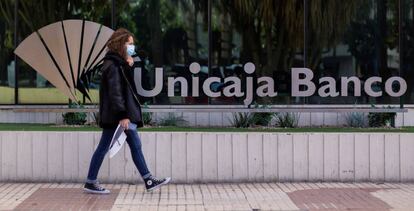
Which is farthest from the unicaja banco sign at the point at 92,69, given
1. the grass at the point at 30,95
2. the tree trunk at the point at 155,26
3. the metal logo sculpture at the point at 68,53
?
the grass at the point at 30,95

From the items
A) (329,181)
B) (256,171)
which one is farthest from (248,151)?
(329,181)

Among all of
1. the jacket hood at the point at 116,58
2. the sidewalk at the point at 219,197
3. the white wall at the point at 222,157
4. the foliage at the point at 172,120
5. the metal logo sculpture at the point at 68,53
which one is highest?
the metal logo sculpture at the point at 68,53

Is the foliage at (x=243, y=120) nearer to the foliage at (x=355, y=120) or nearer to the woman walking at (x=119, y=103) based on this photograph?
the foliage at (x=355, y=120)

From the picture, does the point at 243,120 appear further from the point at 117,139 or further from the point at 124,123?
the point at 124,123

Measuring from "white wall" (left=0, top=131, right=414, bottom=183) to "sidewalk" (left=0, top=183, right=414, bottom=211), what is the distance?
0.16 meters

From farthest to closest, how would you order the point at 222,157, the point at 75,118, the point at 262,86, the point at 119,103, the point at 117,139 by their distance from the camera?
the point at 262,86
the point at 75,118
the point at 222,157
the point at 117,139
the point at 119,103

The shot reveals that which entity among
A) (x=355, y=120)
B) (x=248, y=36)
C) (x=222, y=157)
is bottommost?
(x=222, y=157)

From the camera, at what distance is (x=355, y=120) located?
11.2 m

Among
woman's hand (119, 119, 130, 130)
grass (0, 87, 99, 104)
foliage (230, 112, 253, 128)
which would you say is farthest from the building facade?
woman's hand (119, 119, 130, 130)

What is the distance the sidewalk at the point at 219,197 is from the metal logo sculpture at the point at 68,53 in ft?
9.68

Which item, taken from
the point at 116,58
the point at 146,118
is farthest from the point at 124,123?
the point at 146,118

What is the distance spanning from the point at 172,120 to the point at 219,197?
3.77m

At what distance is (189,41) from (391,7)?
3.92 meters

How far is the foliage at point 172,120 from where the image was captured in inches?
436
